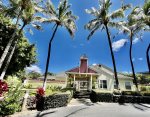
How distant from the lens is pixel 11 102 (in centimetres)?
1365

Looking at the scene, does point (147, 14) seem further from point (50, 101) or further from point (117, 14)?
point (50, 101)

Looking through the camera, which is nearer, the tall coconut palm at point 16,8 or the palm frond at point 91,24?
the tall coconut palm at point 16,8

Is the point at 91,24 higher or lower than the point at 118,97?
higher

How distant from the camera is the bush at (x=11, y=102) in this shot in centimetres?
1311

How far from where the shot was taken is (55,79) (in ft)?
155

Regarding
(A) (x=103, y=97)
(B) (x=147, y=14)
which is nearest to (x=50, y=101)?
(A) (x=103, y=97)

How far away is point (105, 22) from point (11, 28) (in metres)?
13.9

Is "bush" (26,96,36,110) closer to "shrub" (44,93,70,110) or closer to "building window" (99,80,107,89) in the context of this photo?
"shrub" (44,93,70,110)

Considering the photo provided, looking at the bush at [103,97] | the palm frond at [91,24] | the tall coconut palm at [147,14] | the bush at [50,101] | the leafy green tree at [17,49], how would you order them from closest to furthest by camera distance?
the bush at [50,101]
the bush at [103,97]
the leafy green tree at [17,49]
the tall coconut palm at [147,14]
the palm frond at [91,24]

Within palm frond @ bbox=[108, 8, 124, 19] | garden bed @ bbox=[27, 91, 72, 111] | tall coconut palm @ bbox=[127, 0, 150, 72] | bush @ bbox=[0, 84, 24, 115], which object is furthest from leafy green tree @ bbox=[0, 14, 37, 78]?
tall coconut palm @ bbox=[127, 0, 150, 72]

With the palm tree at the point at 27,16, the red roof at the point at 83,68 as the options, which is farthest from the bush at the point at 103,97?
the palm tree at the point at 27,16

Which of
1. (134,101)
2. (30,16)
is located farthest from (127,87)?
(30,16)

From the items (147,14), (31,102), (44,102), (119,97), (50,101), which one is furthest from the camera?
(147,14)

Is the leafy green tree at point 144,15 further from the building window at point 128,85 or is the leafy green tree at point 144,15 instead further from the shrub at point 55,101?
the shrub at point 55,101
